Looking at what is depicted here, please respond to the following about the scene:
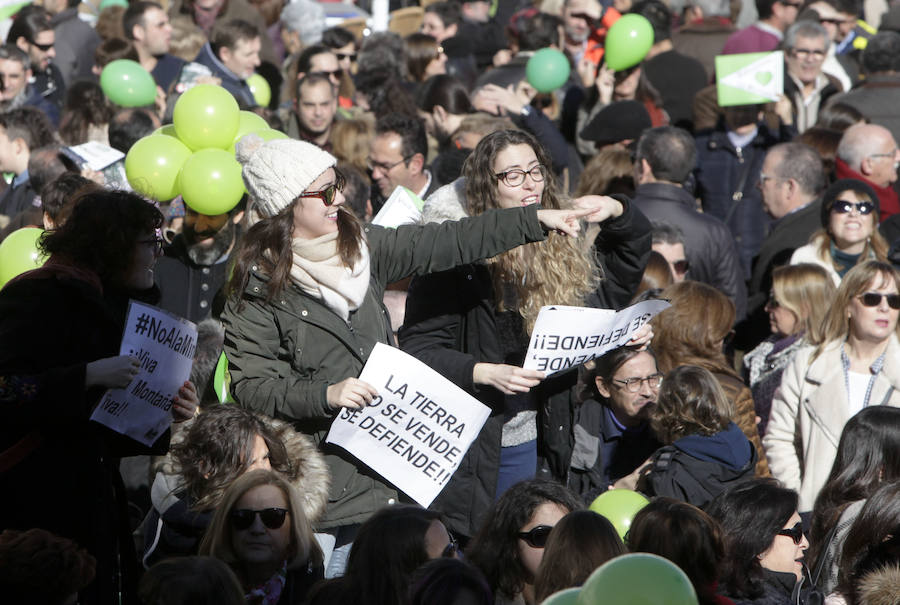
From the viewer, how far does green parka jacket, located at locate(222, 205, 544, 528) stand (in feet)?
13.6

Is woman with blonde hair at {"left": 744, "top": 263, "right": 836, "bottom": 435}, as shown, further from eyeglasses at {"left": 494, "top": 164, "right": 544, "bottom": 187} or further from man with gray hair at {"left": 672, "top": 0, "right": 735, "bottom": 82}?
man with gray hair at {"left": 672, "top": 0, "right": 735, "bottom": 82}

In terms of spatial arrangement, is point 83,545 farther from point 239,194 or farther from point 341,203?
point 239,194

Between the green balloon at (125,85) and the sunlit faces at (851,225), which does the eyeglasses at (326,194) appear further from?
the green balloon at (125,85)

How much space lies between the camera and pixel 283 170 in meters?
4.16

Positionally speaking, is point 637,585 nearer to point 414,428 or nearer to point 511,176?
point 414,428

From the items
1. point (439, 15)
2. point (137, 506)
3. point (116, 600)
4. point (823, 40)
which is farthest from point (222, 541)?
point (439, 15)

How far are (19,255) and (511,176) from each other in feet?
7.94

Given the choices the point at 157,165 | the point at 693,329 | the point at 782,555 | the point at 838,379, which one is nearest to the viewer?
the point at 782,555

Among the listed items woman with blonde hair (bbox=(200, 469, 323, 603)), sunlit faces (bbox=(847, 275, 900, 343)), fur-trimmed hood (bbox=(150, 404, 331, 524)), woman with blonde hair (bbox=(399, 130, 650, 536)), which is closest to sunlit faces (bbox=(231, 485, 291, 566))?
woman with blonde hair (bbox=(200, 469, 323, 603))

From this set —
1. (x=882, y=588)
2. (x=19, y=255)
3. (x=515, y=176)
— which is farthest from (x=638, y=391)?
(x=19, y=255)

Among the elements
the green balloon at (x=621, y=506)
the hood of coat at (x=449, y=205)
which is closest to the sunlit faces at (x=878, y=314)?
the green balloon at (x=621, y=506)

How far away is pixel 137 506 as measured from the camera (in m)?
5.63

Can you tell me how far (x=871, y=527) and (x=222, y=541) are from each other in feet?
6.74

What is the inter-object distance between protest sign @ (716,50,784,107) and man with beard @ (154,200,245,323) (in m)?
4.10
